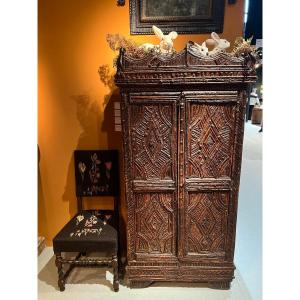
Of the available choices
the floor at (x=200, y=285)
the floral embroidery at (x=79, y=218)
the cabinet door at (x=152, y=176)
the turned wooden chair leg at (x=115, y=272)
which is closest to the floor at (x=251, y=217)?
the floor at (x=200, y=285)

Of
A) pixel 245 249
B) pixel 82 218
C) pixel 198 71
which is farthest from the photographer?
pixel 245 249

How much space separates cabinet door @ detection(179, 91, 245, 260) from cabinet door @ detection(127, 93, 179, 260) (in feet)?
0.26

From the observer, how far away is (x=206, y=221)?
211 centimetres

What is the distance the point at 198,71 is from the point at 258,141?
0.91m

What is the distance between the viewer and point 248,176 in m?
2.84

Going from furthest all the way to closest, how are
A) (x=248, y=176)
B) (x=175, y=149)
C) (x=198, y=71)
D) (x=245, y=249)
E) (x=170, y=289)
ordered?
(x=248, y=176)
(x=245, y=249)
(x=170, y=289)
(x=175, y=149)
(x=198, y=71)

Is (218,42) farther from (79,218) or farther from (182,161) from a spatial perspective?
(79,218)

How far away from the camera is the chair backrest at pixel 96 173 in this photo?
8.13 feet

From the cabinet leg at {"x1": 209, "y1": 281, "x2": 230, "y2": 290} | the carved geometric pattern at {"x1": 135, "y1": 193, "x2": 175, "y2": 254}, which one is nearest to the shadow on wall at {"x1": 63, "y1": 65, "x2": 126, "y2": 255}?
the carved geometric pattern at {"x1": 135, "y1": 193, "x2": 175, "y2": 254}

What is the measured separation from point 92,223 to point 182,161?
0.89 m

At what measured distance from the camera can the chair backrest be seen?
2.48 m
